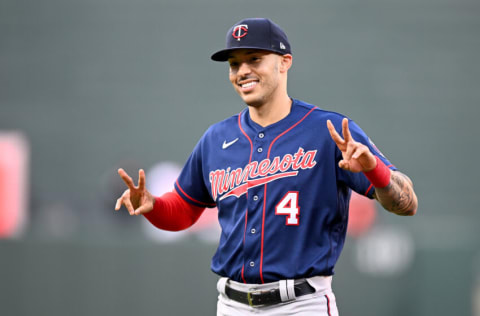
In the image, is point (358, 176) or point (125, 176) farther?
point (125, 176)

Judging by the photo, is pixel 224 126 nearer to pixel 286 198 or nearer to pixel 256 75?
pixel 256 75

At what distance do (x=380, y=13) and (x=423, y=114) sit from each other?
92.6 inches

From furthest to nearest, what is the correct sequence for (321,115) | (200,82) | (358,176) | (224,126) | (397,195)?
1. (200,82)
2. (224,126)
3. (321,115)
4. (358,176)
5. (397,195)

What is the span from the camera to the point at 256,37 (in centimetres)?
329

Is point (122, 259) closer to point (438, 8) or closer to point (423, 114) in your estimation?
point (423, 114)

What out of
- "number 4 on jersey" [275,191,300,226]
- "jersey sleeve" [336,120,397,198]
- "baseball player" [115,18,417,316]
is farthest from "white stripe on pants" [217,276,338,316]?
"jersey sleeve" [336,120,397,198]

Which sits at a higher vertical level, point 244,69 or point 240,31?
point 240,31

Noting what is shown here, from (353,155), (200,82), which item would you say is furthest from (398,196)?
(200,82)

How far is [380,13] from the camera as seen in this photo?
15.6 m

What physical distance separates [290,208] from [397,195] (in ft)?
1.53

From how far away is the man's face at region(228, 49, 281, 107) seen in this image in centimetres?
330

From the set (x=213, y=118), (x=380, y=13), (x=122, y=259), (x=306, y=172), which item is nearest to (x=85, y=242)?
(x=122, y=259)

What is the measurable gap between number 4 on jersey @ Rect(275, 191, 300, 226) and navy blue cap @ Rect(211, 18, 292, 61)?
0.67 metres

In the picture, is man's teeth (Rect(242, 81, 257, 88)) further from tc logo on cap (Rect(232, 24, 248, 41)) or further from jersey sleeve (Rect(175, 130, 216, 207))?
jersey sleeve (Rect(175, 130, 216, 207))
